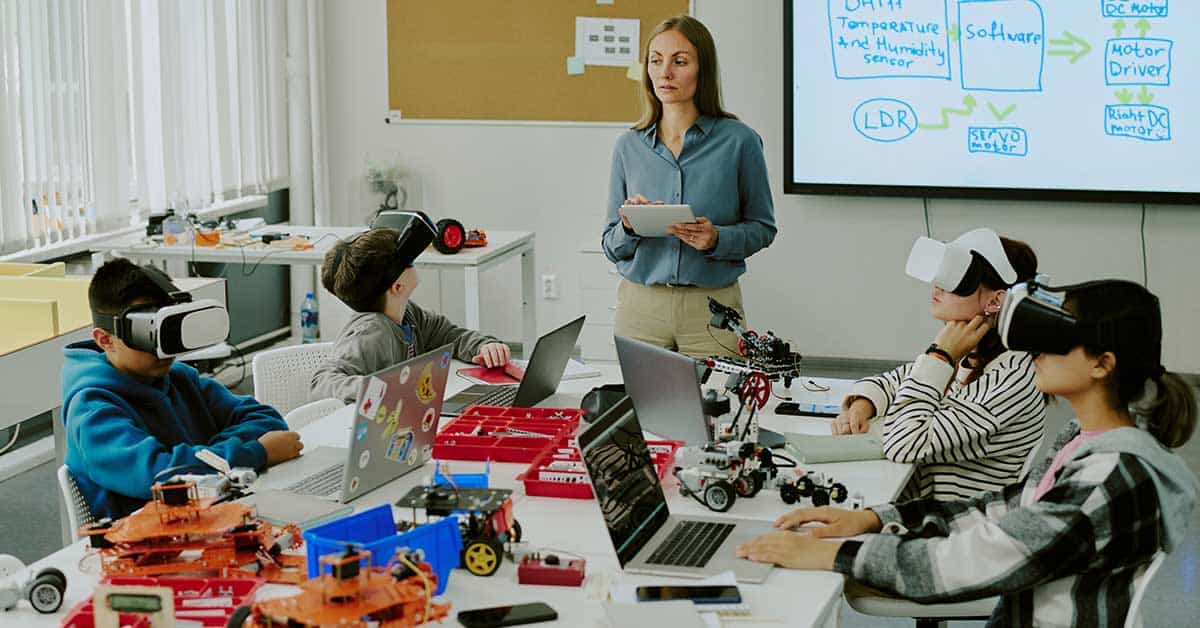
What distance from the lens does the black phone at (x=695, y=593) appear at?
206 centimetres

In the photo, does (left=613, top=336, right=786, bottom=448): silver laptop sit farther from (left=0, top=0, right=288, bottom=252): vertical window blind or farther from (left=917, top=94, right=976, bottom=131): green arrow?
(left=917, top=94, right=976, bottom=131): green arrow

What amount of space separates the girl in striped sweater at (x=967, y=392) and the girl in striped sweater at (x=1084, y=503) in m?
0.53

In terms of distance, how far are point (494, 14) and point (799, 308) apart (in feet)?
6.73

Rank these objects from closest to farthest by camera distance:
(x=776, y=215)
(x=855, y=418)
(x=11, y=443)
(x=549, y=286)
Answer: (x=855, y=418) → (x=11, y=443) → (x=776, y=215) → (x=549, y=286)

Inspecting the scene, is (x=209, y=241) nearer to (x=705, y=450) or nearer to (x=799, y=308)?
(x=799, y=308)

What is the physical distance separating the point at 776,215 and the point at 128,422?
13.9ft

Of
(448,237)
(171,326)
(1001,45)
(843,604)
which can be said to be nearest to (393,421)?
(171,326)

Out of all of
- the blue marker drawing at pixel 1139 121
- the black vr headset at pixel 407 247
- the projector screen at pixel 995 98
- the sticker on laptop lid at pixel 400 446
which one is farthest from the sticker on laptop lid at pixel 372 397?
the blue marker drawing at pixel 1139 121

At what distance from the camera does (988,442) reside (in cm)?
278

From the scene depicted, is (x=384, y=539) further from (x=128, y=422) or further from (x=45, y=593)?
(x=128, y=422)

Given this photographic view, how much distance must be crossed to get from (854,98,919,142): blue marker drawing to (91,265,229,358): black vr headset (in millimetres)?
4214

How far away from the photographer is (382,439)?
8.38 ft

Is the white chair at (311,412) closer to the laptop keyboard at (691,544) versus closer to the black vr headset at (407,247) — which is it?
the black vr headset at (407,247)

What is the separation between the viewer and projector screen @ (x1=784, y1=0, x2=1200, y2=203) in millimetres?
5879
